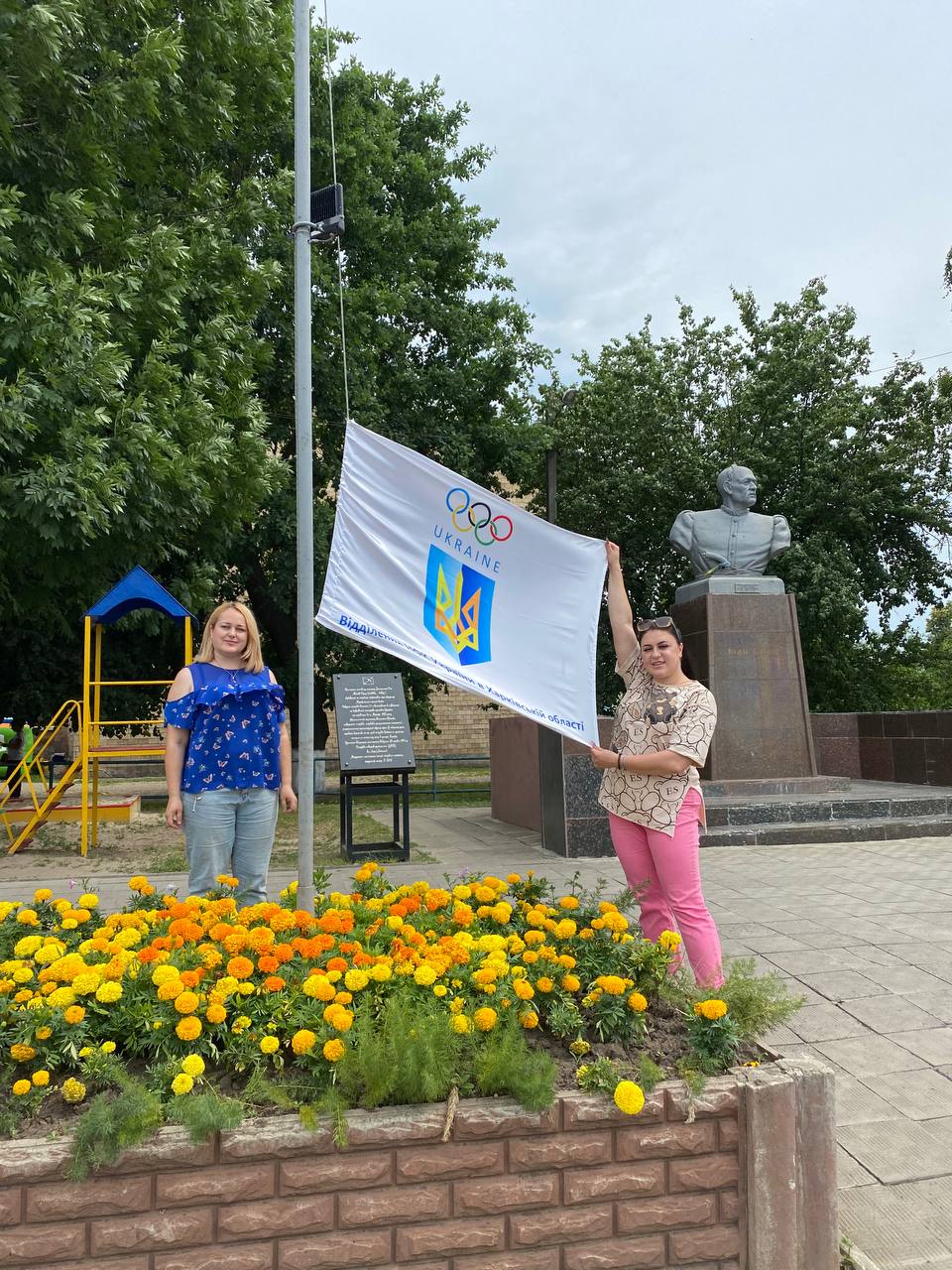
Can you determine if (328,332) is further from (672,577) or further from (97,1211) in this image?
(97,1211)

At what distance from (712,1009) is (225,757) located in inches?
94.1

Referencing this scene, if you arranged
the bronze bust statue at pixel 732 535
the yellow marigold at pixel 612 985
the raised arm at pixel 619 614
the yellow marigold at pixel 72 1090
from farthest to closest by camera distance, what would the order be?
1. the bronze bust statue at pixel 732 535
2. the raised arm at pixel 619 614
3. the yellow marigold at pixel 612 985
4. the yellow marigold at pixel 72 1090

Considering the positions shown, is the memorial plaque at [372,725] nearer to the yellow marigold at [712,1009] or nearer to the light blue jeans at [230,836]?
the light blue jeans at [230,836]

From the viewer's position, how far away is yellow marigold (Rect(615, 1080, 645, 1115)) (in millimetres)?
2281

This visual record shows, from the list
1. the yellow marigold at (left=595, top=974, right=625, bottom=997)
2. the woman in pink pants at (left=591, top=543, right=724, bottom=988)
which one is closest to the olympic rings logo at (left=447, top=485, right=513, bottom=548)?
the woman in pink pants at (left=591, top=543, right=724, bottom=988)

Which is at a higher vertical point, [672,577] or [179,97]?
[179,97]

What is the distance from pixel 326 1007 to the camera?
2.51 meters

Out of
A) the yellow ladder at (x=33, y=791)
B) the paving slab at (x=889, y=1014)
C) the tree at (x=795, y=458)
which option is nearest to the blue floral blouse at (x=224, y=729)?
the paving slab at (x=889, y=1014)

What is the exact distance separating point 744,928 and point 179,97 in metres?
10.5

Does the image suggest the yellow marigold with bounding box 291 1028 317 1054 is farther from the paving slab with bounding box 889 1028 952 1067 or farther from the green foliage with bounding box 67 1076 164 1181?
the paving slab with bounding box 889 1028 952 1067

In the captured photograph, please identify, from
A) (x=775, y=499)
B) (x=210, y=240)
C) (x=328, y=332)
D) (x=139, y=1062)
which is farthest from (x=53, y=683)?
(x=139, y=1062)

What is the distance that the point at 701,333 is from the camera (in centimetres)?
2075

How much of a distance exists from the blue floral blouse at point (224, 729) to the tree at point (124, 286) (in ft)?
16.5

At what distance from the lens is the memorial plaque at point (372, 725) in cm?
970
